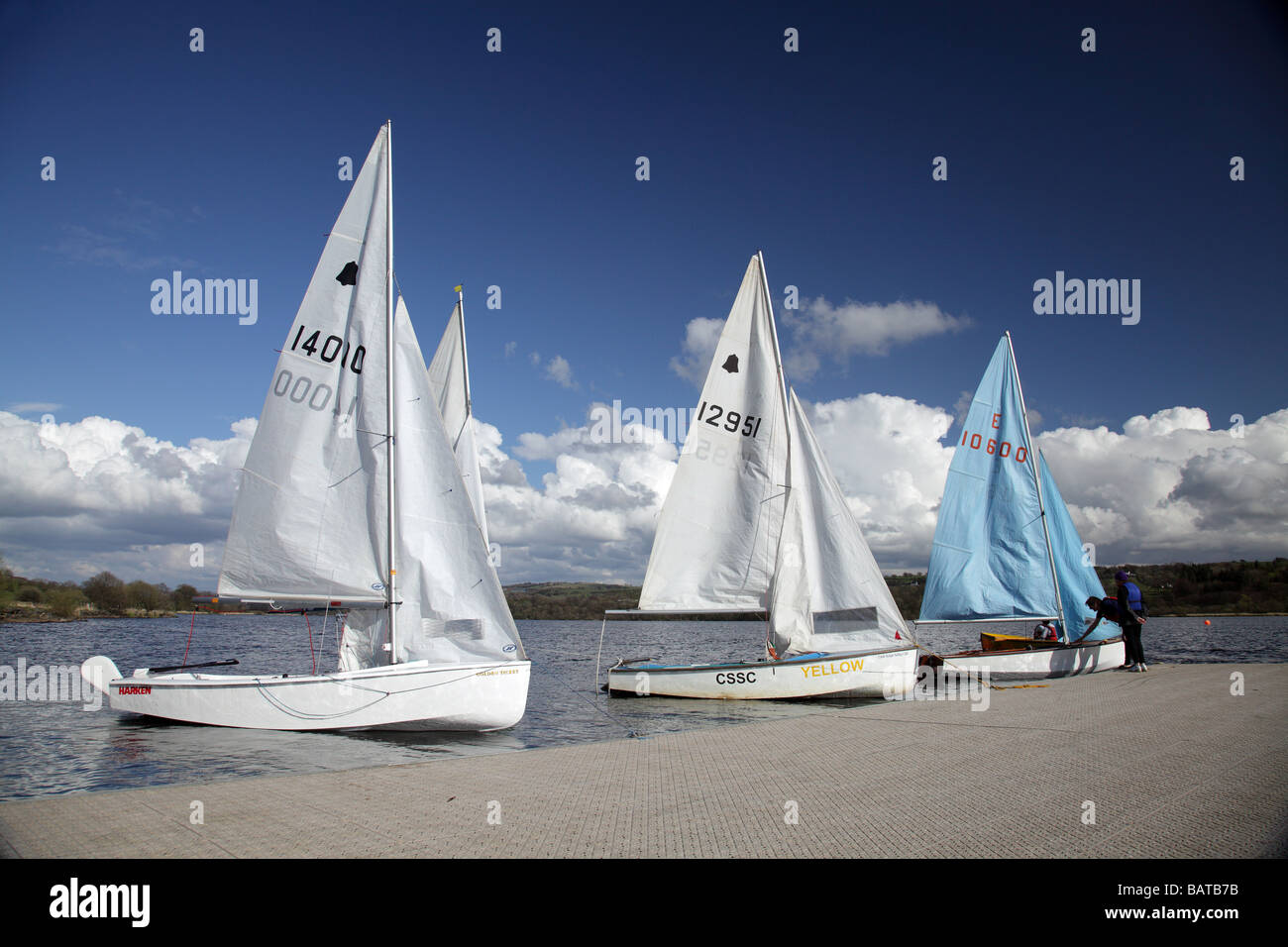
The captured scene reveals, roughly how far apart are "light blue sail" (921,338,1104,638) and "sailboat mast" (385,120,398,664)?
705 inches

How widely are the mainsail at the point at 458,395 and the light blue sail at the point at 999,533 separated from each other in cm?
1561

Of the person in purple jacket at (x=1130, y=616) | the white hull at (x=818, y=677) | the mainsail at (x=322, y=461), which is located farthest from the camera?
the white hull at (x=818, y=677)

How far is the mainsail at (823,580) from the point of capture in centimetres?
2058

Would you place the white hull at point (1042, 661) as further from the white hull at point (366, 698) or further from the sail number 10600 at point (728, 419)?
the white hull at point (366, 698)

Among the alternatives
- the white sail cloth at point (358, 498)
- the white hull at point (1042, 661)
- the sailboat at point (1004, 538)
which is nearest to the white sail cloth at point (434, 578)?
the white sail cloth at point (358, 498)

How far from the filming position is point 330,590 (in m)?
16.5

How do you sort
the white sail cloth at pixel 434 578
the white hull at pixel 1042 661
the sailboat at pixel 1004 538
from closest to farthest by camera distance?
the white sail cloth at pixel 434 578 → the white hull at pixel 1042 661 → the sailboat at pixel 1004 538

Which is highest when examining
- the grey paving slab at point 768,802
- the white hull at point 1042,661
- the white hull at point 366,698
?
the grey paving slab at point 768,802

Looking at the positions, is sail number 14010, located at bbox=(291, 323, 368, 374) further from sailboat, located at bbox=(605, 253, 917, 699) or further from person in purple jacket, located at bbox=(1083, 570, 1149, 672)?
person in purple jacket, located at bbox=(1083, 570, 1149, 672)

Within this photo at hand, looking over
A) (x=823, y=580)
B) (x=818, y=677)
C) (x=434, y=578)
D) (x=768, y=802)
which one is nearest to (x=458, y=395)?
(x=434, y=578)

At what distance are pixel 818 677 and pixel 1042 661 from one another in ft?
25.9

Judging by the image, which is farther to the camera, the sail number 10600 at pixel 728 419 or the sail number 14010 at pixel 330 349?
the sail number 10600 at pixel 728 419

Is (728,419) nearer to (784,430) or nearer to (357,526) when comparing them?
(784,430)
